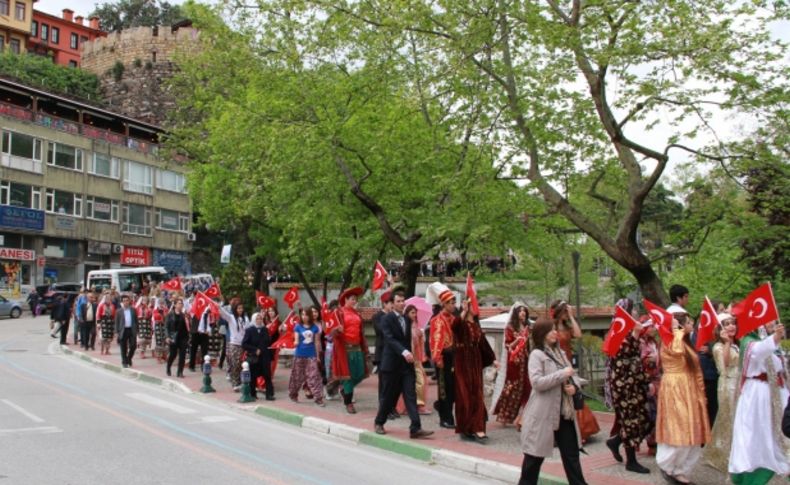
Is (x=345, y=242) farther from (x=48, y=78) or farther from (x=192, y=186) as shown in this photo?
(x=48, y=78)

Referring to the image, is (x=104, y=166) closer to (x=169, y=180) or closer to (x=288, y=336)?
(x=169, y=180)

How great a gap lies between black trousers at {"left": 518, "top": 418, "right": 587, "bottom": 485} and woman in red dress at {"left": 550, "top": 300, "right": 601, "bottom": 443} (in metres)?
Answer: 1.49

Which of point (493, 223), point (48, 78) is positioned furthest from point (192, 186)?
point (48, 78)

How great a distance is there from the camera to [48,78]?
67125 mm

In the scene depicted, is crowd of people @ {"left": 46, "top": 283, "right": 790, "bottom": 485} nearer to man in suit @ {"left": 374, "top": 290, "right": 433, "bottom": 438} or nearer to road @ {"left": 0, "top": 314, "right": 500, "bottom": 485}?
man in suit @ {"left": 374, "top": 290, "right": 433, "bottom": 438}

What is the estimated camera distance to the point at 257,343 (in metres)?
13.7

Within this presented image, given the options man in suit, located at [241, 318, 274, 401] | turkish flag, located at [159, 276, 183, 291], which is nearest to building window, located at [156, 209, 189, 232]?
turkish flag, located at [159, 276, 183, 291]

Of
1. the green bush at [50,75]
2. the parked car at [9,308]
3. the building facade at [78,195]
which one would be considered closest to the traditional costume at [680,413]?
the building facade at [78,195]

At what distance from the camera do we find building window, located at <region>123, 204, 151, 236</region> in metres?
52.4

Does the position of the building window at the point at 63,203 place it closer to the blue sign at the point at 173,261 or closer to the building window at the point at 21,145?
the building window at the point at 21,145

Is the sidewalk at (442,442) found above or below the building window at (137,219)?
below

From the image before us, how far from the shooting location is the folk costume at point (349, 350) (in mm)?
12422

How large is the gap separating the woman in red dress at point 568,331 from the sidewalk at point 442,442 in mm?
227

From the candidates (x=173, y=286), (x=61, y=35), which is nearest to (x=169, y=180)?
(x=173, y=286)
